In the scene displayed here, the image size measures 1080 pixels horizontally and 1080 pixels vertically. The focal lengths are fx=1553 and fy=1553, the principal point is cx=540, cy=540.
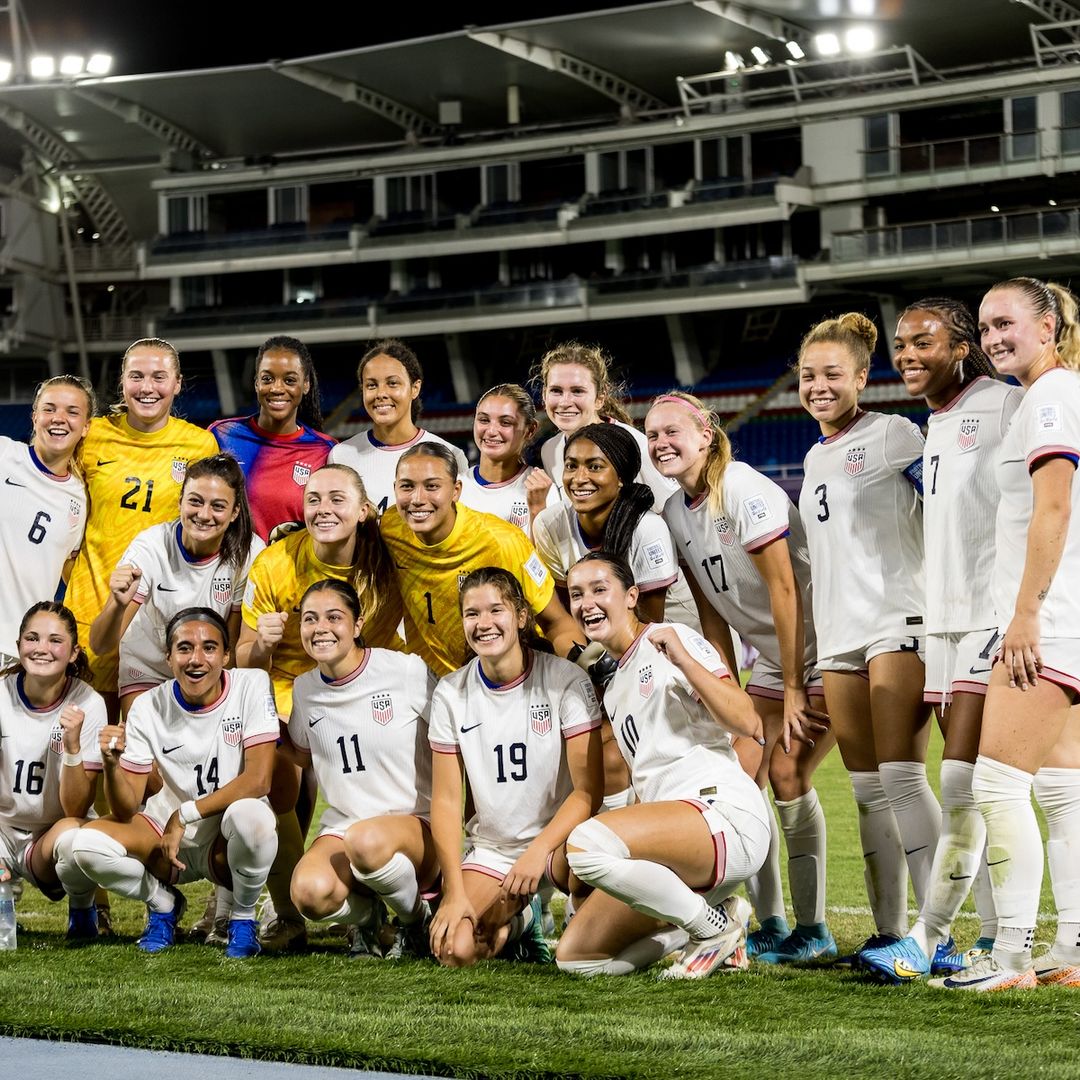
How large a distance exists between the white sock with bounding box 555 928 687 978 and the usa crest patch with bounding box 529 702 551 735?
76 centimetres

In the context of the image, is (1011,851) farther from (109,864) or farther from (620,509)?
(109,864)

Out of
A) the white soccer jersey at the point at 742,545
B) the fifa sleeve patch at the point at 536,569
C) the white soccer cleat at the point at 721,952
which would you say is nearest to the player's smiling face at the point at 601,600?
the fifa sleeve patch at the point at 536,569

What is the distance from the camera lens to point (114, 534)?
617 centimetres

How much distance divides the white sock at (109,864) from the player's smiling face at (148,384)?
1716 mm

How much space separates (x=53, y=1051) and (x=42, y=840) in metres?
1.91

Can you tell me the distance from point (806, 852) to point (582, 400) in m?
1.96

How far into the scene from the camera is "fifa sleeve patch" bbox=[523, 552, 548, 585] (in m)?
5.53

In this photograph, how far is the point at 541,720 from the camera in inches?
209

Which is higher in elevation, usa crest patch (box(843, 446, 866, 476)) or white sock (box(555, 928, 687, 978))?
usa crest patch (box(843, 446, 866, 476))

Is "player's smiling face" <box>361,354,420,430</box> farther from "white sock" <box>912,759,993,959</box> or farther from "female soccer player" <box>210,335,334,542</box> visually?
"white sock" <box>912,759,993,959</box>

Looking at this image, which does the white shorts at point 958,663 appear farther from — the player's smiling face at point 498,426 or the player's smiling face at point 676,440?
the player's smiling face at point 498,426

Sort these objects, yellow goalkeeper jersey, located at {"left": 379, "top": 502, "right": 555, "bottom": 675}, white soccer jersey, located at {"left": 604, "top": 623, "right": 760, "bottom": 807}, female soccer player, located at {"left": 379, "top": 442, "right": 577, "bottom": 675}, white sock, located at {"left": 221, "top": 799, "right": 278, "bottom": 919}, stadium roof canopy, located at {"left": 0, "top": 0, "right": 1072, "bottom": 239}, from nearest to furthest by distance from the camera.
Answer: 1. white soccer jersey, located at {"left": 604, "top": 623, "right": 760, "bottom": 807}
2. white sock, located at {"left": 221, "top": 799, "right": 278, "bottom": 919}
3. female soccer player, located at {"left": 379, "top": 442, "right": 577, "bottom": 675}
4. yellow goalkeeper jersey, located at {"left": 379, "top": 502, "right": 555, "bottom": 675}
5. stadium roof canopy, located at {"left": 0, "top": 0, "right": 1072, "bottom": 239}

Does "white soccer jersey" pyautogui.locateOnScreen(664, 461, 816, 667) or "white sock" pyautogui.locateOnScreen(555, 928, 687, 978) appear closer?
"white sock" pyautogui.locateOnScreen(555, 928, 687, 978)

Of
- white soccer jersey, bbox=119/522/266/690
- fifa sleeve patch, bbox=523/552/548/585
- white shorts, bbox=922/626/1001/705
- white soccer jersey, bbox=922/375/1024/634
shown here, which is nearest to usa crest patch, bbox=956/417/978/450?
white soccer jersey, bbox=922/375/1024/634
